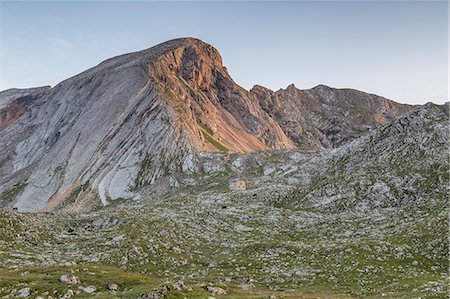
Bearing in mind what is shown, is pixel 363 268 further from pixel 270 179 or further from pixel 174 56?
pixel 174 56

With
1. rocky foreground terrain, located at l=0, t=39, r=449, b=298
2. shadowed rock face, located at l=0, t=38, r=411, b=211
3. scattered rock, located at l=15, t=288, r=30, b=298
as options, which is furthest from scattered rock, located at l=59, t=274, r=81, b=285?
shadowed rock face, located at l=0, t=38, r=411, b=211

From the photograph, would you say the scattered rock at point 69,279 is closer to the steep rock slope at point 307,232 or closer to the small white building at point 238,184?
the steep rock slope at point 307,232

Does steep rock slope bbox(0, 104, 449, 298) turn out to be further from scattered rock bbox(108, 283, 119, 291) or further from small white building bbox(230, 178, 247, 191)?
small white building bbox(230, 178, 247, 191)

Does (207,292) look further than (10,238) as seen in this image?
No

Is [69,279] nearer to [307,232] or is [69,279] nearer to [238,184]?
[307,232]

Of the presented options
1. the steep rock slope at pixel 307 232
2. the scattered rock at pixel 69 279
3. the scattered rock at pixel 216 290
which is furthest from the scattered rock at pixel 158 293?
the scattered rock at pixel 69 279

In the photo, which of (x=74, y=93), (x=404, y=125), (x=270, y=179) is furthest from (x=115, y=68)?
(x=404, y=125)

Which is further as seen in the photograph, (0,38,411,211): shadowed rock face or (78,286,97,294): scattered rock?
(0,38,411,211): shadowed rock face

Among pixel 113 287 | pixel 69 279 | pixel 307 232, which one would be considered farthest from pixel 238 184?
pixel 69 279
